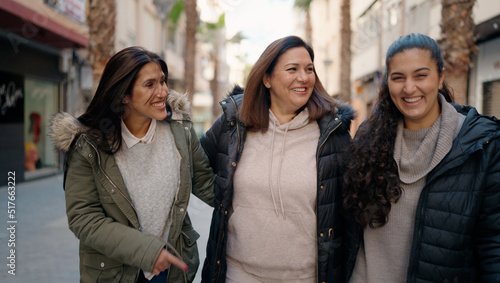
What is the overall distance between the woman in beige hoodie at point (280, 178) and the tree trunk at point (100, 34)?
4.77 meters

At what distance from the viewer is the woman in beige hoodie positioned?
83.5 inches

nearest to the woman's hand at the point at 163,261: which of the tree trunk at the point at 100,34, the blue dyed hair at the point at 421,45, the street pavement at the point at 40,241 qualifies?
the blue dyed hair at the point at 421,45

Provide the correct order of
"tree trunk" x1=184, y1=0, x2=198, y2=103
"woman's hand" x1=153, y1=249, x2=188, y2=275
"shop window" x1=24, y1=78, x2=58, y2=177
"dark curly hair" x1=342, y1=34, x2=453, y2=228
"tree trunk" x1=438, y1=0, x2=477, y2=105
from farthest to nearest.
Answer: "tree trunk" x1=184, y1=0, x2=198, y2=103 < "shop window" x1=24, y1=78, x2=58, y2=177 < "tree trunk" x1=438, y1=0, x2=477, y2=105 < "dark curly hair" x1=342, y1=34, x2=453, y2=228 < "woman's hand" x1=153, y1=249, x2=188, y2=275

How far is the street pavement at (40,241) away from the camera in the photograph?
421 centimetres

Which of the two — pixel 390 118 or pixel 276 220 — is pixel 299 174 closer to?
pixel 276 220

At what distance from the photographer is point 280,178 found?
2.16 meters

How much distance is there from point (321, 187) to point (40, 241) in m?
4.85

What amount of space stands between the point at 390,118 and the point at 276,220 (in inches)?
33.6

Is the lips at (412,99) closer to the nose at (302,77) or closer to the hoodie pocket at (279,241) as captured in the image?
the nose at (302,77)

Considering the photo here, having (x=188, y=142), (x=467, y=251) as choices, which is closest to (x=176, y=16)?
(x=188, y=142)

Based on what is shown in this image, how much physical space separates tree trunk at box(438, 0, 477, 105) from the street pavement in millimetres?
3906

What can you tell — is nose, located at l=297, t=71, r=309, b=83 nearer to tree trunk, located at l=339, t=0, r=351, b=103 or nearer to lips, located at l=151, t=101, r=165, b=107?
lips, located at l=151, t=101, r=165, b=107

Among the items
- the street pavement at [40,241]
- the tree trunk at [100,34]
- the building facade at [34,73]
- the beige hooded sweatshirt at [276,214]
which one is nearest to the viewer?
the beige hooded sweatshirt at [276,214]

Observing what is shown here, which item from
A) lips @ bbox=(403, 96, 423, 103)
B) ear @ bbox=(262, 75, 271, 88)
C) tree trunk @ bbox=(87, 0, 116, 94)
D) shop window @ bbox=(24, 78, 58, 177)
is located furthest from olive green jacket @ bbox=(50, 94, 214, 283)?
shop window @ bbox=(24, 78, 58, 177)
